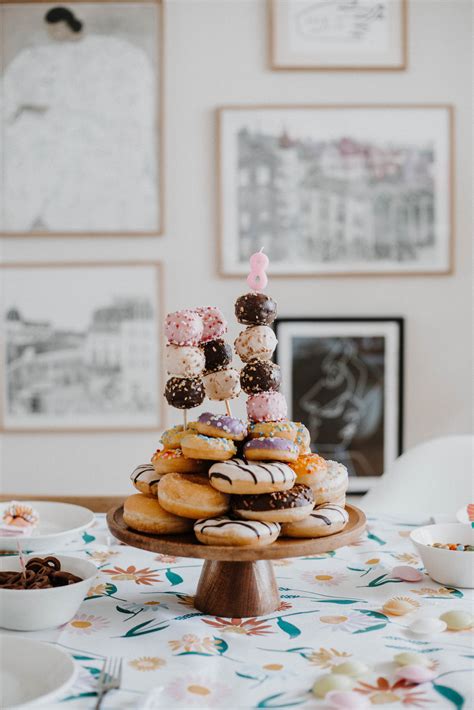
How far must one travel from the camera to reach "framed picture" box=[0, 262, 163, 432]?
294 centimetres

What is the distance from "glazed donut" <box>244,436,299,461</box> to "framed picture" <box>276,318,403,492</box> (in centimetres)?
177

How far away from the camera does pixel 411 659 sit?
986mm

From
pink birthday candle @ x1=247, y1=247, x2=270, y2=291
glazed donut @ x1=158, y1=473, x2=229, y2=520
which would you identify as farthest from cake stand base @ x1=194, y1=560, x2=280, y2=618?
pink birthday candle @ x1=247, y1=247, x2=270, y2=291

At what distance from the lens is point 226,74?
9.57 feet

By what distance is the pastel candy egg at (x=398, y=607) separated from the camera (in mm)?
1175

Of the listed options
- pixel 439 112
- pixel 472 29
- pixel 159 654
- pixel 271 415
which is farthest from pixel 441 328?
pixel 159 654

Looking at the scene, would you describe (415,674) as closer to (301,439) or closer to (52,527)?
(301,439)

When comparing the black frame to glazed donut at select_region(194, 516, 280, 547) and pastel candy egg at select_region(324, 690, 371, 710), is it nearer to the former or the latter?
glazed donut at select_region(194, 516, 280, 547)

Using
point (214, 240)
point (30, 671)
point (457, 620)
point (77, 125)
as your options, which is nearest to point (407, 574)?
point (457, 620)

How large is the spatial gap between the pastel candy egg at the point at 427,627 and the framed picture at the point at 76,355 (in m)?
1.91

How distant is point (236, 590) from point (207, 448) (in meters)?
0.21

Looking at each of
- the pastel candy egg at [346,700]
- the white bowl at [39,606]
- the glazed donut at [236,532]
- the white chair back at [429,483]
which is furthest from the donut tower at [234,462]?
the white chair back at [429,483]

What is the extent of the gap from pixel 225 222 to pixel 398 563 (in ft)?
5.69

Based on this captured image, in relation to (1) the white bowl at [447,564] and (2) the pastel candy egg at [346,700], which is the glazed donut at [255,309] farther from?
(2) the pastel candy egg at [346,700]
